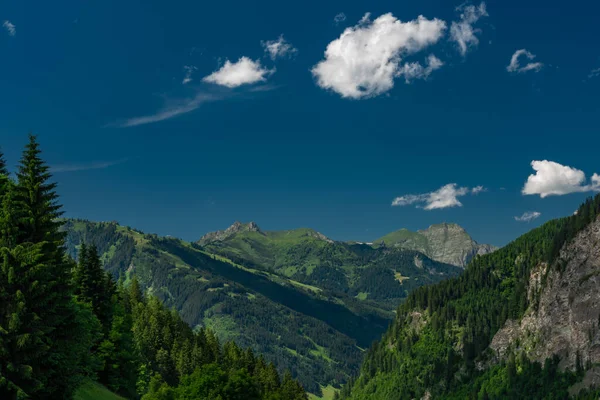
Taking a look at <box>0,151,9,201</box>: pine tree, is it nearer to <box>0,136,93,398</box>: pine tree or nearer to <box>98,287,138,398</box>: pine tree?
<box>0,136,93,398</box>: pine tree

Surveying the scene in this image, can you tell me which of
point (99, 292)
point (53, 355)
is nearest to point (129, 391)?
point (99, 292)

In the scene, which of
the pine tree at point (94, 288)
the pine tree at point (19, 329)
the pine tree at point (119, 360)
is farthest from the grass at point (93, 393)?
the pine tree at point (19, 329)

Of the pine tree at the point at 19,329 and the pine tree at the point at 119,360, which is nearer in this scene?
the pine tree at the point at 19,329

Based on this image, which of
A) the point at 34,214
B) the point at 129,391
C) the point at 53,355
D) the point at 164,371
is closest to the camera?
the point at 53,355

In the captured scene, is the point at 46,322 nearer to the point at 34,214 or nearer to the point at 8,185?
the point at 34,214

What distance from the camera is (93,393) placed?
217 feet

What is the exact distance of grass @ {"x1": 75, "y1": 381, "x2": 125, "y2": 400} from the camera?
200 feet

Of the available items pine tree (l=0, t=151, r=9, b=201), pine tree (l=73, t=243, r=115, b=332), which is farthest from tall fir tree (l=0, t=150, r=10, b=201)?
pine tree (l=73, t=243, r=115, b=332)

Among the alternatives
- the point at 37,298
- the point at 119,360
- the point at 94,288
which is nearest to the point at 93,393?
the point at 119,360

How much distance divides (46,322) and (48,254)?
634 centimetres

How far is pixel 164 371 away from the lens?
118 meters

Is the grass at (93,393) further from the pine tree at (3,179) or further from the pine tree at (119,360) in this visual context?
the pine tree at (3,179)

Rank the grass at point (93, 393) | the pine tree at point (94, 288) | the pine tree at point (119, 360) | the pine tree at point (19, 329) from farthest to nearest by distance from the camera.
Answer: the pine tree at point (94, 288)
the pine tree at point (119, 360)
the grass at point (93, 393)
the pine tree at point (19, 329)

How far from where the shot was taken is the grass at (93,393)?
2394 inches
